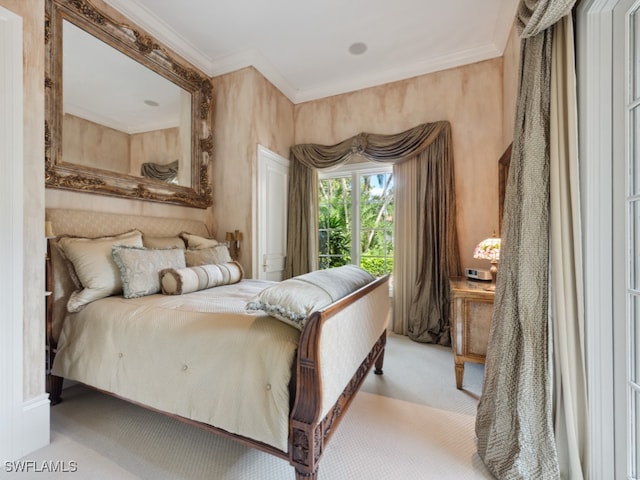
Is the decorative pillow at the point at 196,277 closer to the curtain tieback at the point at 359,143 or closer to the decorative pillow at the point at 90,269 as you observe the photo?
the decorative pillow at the point at 90,269

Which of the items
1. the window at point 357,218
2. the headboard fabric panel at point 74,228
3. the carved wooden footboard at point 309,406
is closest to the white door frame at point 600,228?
the carved wooden footboard at point 309,406

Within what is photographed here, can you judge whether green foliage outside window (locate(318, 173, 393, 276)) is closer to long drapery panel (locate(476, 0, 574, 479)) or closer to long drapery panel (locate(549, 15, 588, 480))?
long drapery panel (locate(476, 0, 574, 479))

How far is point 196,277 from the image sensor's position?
2109 mm

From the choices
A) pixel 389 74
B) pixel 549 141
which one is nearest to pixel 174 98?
pixel 389 74

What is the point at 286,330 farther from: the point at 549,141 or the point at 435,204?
the point at 435,204

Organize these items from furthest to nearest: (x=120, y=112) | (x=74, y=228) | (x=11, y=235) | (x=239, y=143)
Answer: (x=239, y=143)
(x=120, y=112)
(x=74, y=228)
(x=11, y=235)

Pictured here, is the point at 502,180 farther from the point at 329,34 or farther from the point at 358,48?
the point at 329,34

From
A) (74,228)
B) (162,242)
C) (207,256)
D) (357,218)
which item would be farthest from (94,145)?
(357,218)

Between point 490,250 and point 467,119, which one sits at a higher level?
point 467,119

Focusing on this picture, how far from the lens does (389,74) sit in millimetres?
3324

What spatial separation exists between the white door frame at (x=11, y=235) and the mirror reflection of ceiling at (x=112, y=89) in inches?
27.5

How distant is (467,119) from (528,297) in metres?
2.41

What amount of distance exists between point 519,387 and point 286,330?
1101 mm

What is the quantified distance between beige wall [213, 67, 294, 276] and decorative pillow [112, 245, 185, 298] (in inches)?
44.5
